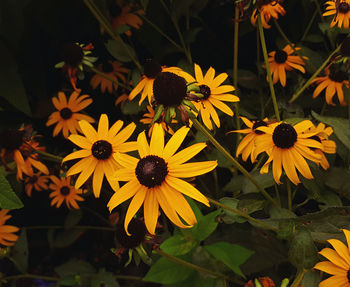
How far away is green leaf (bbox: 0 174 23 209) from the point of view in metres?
0.73

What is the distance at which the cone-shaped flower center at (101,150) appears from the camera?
0.88 metres

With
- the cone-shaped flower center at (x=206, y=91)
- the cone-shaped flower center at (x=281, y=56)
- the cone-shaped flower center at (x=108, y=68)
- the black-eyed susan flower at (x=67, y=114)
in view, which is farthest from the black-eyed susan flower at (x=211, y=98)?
the cone-shaped flower center at (x=108, y=68)

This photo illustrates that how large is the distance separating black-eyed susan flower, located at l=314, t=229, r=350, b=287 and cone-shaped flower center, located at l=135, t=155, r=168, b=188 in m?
0.33

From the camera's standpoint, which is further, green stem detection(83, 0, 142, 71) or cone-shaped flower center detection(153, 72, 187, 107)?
green stem detection(83, 0, 142, 71)

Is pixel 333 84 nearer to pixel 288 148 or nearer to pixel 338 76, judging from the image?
pixel 338 76

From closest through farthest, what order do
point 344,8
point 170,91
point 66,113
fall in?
point 170,91
point 344,8
point 66,113

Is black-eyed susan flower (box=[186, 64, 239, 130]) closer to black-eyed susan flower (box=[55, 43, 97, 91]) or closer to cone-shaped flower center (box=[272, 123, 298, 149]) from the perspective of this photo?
cone-shaped flower center (box=[272, 123, 298, 149])

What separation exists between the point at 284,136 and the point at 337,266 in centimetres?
28

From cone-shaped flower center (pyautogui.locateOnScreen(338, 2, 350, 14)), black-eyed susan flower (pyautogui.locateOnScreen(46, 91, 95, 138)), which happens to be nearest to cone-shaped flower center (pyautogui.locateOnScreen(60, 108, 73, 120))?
black-eyed susan flower (pyautogui.locateOnScreen(46, 91, 95, 138))

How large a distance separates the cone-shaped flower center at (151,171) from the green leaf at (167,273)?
35cm

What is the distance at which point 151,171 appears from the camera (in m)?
0.66

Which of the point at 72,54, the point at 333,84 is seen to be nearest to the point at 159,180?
the point at 72,54

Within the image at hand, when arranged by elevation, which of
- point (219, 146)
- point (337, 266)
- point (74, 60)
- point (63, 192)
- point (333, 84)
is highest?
point (74, 60)

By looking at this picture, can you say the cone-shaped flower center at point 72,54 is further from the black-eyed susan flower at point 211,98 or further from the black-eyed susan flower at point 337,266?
the black-eyed susan flower at point 337,266
